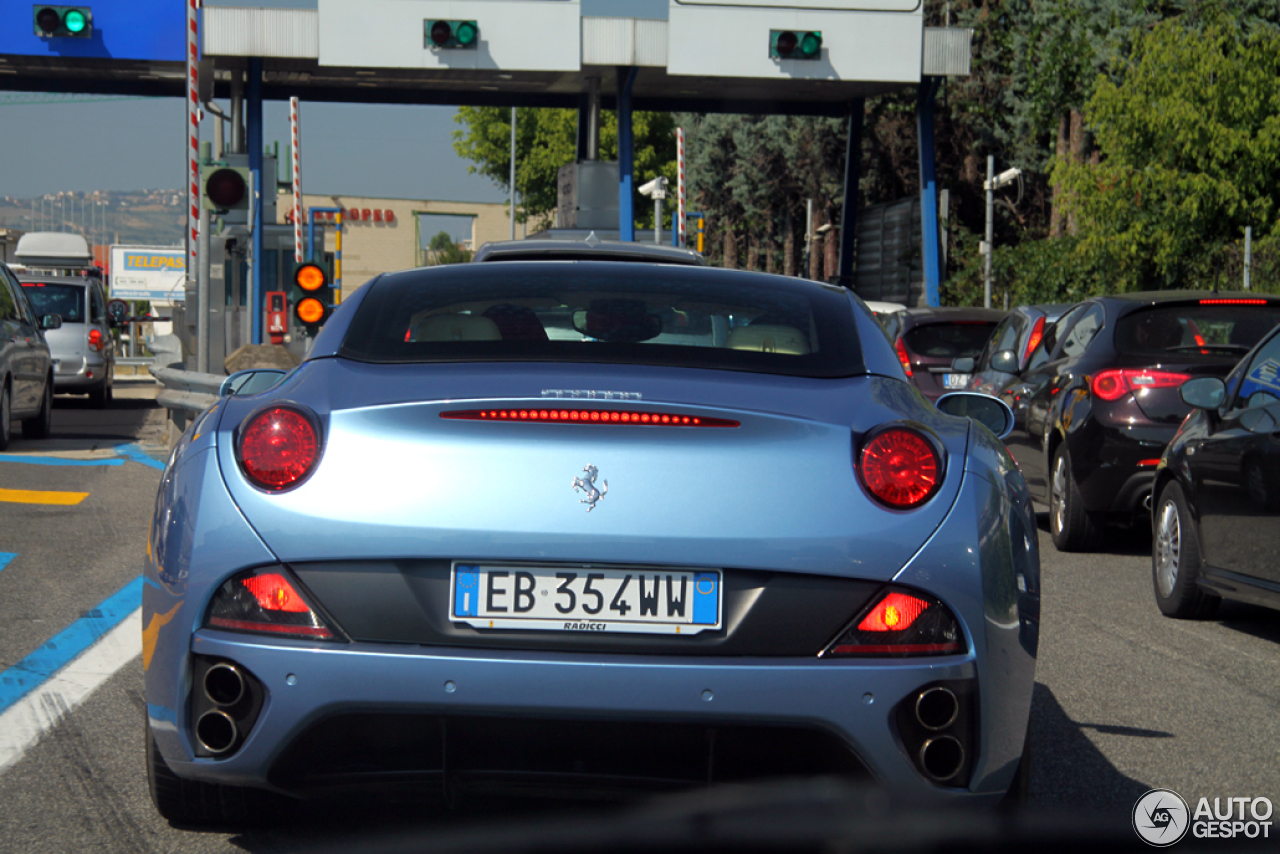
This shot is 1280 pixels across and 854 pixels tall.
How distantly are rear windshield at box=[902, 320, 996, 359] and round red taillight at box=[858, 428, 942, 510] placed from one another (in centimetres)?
1276

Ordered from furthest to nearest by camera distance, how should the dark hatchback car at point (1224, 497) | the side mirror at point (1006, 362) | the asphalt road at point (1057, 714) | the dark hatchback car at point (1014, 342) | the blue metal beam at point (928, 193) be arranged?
1. the blue metal beam at point (928, 193)
2. the dark hatchback car at point (1014, 342)
3. the side mirror at point (1006, 362)
4. the dark hatchback car at point (1224, 497)
5. the asphalt road at point (1057, 714)

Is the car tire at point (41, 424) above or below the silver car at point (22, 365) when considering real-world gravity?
below

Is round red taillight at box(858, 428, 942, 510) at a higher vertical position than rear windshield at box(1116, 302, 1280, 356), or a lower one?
lower

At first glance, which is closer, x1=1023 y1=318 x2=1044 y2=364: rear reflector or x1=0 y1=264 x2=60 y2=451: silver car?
x1=1023 y1=318 x2=1044 y2=364: rear reflector

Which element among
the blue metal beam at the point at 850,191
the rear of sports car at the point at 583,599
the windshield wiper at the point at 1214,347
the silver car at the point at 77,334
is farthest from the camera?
the blue metal beam at the point at 850,191

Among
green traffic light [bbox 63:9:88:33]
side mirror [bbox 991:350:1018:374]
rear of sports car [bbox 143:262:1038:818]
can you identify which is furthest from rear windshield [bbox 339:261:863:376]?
green traffic light [bbox 63:9:88:33]

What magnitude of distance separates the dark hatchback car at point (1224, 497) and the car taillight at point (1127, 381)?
1.48 meters

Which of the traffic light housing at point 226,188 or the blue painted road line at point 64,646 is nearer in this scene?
the blue painted road line at point 64,646

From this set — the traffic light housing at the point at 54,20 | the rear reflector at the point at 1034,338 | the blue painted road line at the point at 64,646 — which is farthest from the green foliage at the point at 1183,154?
the blue painted road line at the point at 64,646

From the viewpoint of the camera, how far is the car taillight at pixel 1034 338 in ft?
35.9

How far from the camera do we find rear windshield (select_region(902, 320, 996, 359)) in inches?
628

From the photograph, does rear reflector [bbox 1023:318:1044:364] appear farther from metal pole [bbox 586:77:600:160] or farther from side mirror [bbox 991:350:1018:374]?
metal pole [bbox 586:77:600:160]

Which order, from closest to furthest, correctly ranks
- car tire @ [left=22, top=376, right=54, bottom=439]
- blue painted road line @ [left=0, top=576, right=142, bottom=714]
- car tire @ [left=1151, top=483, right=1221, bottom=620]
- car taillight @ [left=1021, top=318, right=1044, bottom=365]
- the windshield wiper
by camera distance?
blue painted road line @ [left=0, top=576, right=142, bottom=714]
car tire @ [left=1151, top=483, right=1221, bottom=620]
the windshield wiper
car taillight @ [left=1021, top=318, right=1044, bottom=365]
car tire @ [left=22, top=376, right=54, bottom=439]

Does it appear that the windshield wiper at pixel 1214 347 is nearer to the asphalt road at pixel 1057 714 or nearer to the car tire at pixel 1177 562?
the asphalt road at pixel 1057 714
